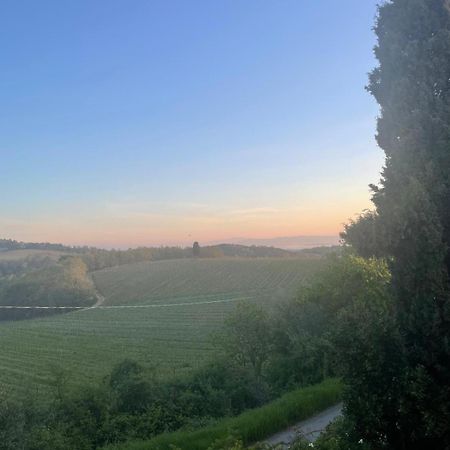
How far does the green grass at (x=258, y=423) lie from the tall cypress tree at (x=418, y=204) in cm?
352

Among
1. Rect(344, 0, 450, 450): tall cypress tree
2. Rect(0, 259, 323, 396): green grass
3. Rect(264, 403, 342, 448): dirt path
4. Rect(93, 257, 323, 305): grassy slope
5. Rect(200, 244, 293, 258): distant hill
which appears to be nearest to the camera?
Rect(344, 0, 450, 450): tall cypress tree

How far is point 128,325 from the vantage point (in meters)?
49.7

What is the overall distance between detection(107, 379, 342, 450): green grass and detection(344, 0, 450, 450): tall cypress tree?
3.52 m

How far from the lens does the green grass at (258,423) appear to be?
951 cm

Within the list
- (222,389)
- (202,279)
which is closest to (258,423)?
(222,389)

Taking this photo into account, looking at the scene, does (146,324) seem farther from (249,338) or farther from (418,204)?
(418,204)

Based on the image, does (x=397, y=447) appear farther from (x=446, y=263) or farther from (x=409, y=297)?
(x=446, y=263)

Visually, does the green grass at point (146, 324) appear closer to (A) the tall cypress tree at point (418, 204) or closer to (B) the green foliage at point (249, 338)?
(B) the green foliage at point (249, 338)

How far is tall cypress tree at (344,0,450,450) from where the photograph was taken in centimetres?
546

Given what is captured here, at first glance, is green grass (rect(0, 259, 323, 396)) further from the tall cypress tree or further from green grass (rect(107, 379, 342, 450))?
the tall cypress tree

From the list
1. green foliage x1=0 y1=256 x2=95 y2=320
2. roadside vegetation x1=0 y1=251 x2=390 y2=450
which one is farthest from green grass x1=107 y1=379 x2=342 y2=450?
green foliage x1=0 y1=256 x2=95 y2=320

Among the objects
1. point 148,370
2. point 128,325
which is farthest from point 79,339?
point 148,370

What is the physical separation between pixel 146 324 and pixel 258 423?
1577 inches

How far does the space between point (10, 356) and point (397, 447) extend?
3877 centimetres
